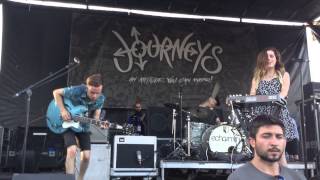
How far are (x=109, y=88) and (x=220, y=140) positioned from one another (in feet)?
8.12

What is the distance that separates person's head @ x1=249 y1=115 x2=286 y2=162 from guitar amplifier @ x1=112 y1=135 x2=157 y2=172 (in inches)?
156

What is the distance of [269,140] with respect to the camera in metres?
2.23

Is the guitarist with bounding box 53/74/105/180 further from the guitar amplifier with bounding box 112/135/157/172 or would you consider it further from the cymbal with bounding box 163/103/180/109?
the cymbal with bounding box 163/103/180/109

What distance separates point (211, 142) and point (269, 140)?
4.31 meters

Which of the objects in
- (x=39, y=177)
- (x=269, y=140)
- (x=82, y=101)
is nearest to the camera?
(x=269, y=140)

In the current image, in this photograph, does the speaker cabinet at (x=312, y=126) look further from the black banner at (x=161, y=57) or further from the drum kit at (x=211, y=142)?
the black banner at (x=161, y=57)

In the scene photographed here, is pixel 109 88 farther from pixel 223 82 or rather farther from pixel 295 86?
pixel 295 86

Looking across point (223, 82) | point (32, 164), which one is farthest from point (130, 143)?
point (223, 82)

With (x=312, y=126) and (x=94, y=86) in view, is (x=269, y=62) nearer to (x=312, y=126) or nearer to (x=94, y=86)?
(x=94, y=86)

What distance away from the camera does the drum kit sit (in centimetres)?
625

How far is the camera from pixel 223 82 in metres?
8.18

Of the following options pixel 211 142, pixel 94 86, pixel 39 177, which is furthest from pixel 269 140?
pixel 211 142

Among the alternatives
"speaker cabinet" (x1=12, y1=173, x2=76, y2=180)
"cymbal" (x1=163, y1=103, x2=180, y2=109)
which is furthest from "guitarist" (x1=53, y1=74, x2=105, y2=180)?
"cymbal" (x1=163, y1=103, x2=180, y2=109)

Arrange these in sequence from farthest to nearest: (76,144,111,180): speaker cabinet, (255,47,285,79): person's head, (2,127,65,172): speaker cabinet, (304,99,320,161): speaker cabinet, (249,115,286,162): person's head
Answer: (2,127,65,172): speaker cabinet, (304,99,320,161): speaker cabinet, (76,144,111,180): speaker cabinet, (255,47,285,79): person's head, (249,115,286,162): person's head
